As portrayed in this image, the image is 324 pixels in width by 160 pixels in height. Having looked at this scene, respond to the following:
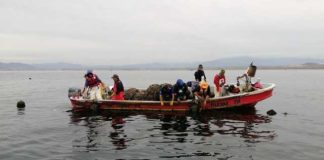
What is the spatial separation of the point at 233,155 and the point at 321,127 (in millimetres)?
7326

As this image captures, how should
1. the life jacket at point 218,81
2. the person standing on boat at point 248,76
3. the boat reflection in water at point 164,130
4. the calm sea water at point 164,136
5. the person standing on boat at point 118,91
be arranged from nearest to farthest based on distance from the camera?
1. the calm sea water at point 164,136
2. the boat reflection in water at point 164,130
3. the life jacket at point 218,81
4. the person standing on boat at point 248,76
5. the person standing on boat at point 118,91

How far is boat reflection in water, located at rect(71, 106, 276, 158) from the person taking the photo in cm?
1466

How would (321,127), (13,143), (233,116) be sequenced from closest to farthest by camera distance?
(13,143) → (321,127) → (233,116)

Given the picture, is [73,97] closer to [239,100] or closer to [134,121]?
[134,121]

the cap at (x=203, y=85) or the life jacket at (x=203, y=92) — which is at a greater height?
the cap at (x=203, y=85)

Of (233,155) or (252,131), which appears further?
(252,131)

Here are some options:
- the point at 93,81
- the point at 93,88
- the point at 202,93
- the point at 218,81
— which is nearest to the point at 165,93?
the point at 202,93

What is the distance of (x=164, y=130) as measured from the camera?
1758 centimetres

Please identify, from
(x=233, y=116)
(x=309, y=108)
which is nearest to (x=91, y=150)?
(x=233, y=116)

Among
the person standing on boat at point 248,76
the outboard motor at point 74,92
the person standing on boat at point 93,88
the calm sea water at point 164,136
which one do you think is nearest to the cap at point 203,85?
the calm sea water at point 164,136

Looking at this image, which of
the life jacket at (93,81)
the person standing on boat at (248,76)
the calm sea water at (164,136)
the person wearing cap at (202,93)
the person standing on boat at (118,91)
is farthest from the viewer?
the person standing on boat at (118,91)

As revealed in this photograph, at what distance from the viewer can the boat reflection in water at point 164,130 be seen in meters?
14.7

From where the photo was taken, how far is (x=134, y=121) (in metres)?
20.0

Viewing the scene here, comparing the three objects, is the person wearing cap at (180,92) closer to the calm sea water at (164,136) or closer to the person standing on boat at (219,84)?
the calm sea water at (164,136)
